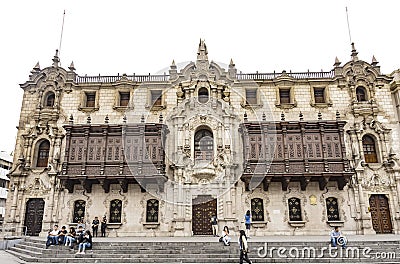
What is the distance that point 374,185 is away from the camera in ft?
78.8

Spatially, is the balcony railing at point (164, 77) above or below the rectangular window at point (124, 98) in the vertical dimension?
above

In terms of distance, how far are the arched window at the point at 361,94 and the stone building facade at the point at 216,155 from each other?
0.35ft

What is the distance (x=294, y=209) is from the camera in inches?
932

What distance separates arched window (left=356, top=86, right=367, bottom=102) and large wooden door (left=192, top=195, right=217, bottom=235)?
15297 millimetres

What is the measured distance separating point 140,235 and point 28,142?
1234 cm

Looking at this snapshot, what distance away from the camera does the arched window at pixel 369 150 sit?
25.0m

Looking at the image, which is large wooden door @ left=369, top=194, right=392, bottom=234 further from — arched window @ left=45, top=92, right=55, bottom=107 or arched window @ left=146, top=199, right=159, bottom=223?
arched window @ left=45, top=92, right=55, bottom=107

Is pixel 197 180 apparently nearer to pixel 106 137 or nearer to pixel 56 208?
pixel 106 137

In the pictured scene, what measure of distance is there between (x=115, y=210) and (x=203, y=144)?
8.70 metres

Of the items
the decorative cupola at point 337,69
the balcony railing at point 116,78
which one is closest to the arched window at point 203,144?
the balcony railing at point 116,78

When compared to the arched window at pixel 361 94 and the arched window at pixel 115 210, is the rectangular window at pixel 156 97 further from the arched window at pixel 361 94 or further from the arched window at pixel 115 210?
the arched window at pixel 361 94

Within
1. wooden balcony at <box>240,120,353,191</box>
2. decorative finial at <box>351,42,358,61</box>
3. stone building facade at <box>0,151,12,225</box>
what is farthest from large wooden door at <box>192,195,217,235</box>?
stone building facade at <box>0,151,12,225</box>

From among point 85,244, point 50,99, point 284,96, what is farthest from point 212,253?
point 50,99

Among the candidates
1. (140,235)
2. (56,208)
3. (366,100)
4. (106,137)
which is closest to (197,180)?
(140,235)
